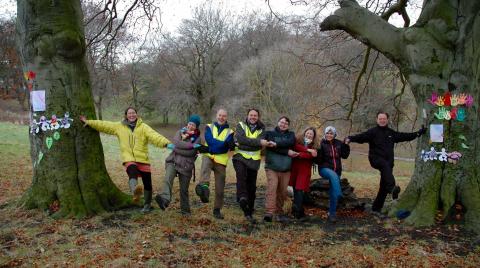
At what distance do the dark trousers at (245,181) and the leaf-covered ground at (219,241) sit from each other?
0.39 m

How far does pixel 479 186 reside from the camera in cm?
620

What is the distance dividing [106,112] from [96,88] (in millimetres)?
8172

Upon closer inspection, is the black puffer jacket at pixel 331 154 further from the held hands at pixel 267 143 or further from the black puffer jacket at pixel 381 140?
the held hands at pixel 267 143

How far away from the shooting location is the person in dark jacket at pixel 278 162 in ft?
21.1

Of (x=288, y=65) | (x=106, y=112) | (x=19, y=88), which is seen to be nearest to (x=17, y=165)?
(x=288, y=65)

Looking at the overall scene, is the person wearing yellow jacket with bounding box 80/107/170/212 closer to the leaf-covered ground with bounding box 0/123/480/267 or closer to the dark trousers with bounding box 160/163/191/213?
the dark trousers with bounding box 160/163/191/213

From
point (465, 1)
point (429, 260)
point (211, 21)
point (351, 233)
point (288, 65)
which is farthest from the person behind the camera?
point (211, 21)

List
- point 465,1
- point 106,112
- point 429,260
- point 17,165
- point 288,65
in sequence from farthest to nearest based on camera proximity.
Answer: point 106,112
point 288,65
point 17,165
point 465,1
point 429,260

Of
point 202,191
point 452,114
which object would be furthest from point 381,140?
point 202,191

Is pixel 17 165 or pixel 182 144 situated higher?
pixel 182 144

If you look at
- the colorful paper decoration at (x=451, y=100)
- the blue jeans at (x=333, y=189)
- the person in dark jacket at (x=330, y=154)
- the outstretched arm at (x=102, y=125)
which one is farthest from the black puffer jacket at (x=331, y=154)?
the outstretched arm at (x=102, y=125)

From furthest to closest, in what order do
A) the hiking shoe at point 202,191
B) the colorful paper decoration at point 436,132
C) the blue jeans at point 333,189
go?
the blue jeans at point 333,189 < the colorful paper decoration at point 436,132 < the hiking shoe at point 202,191

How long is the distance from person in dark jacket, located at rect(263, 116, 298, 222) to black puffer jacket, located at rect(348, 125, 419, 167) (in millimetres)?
1180

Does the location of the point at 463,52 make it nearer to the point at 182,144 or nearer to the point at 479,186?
the point at 479,186
